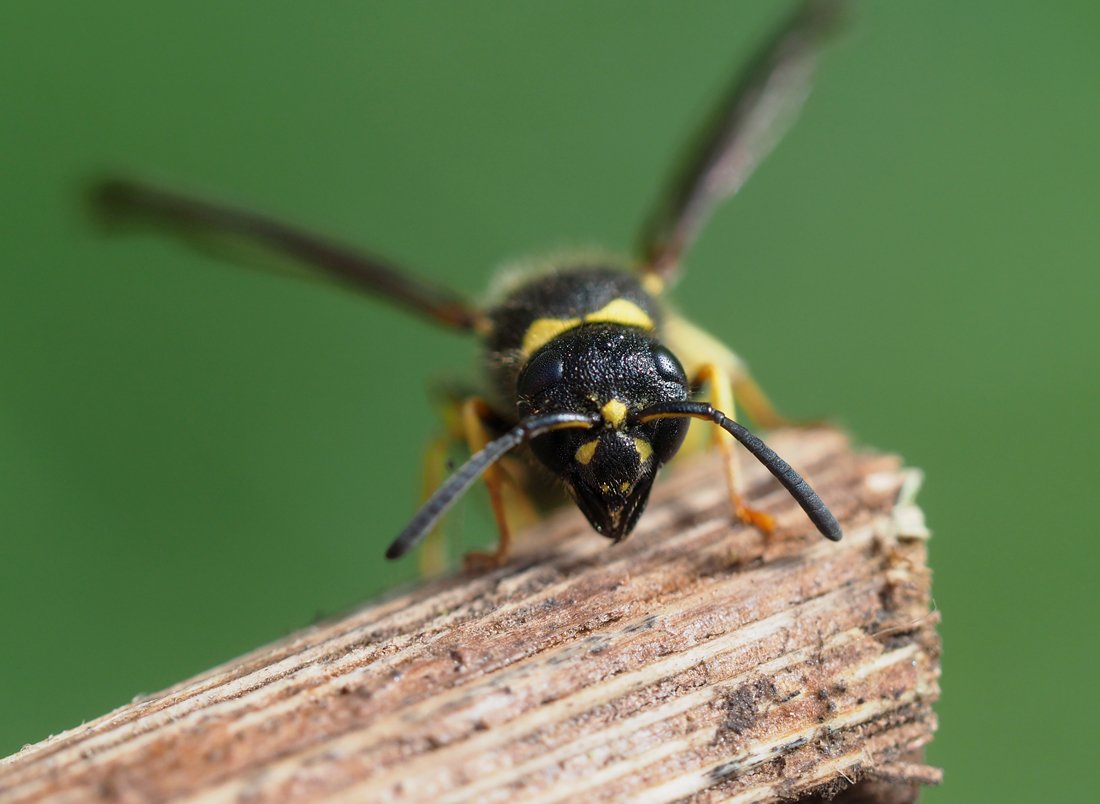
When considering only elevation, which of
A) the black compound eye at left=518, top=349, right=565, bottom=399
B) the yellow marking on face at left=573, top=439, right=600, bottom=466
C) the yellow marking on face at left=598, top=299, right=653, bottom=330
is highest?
the yellow marking on face at left=598, top=299, right=653, bottom=330

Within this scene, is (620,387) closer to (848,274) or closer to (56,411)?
(56,411)

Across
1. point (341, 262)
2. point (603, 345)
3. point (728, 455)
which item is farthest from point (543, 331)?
point (341, 262)

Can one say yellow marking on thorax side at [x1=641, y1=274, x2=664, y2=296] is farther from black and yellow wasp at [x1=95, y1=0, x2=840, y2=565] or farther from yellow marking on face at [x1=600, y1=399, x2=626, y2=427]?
yellow marking on face at [x1=600, y1=399, x2=626, y2=427]

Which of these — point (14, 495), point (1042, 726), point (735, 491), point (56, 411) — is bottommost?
point (1042, 726)

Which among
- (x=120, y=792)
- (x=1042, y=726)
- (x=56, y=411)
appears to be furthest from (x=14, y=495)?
(x=1042, y=726)

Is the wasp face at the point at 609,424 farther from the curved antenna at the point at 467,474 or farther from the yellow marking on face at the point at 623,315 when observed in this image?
the yellow marking on face at the point at 623,315

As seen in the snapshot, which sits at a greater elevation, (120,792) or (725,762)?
(120,792)

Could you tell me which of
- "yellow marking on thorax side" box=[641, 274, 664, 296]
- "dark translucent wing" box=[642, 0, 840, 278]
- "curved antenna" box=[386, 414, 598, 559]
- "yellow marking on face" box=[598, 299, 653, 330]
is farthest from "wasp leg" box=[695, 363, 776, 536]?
"dark translucent wing" box=[642, 0, 840, 278]
